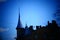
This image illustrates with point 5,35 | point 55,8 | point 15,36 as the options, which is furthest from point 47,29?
point 5,35

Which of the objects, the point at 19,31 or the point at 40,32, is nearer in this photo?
the point at 40,32

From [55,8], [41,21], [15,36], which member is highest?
[55,8]

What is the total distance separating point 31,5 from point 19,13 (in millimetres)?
337

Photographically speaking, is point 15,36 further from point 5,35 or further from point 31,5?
point 31,5

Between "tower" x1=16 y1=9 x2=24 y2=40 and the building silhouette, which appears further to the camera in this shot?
"tower" x1=16 y1=9 x2=24 y2=40

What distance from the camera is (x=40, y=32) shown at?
332cm

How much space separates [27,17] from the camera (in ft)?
11.4

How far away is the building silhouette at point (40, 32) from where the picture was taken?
3.23m

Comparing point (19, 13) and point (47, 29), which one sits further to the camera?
point (19, 13)

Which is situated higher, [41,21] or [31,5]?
[31,5]

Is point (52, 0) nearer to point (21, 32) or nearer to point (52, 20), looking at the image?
point (52, 20)

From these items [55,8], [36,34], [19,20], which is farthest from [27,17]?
[55,8]

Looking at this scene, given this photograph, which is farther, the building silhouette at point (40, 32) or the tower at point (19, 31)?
the tower at point (19, 31)

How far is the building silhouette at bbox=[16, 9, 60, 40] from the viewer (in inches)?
127
